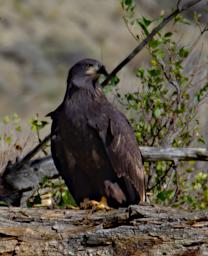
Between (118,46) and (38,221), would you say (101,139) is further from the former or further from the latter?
(118,46)

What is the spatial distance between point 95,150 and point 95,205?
1.84 ft

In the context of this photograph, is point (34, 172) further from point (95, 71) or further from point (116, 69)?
point (116, 69)

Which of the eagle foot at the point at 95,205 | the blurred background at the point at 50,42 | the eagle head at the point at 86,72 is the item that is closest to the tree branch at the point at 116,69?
the eagle head at the point at 86,72

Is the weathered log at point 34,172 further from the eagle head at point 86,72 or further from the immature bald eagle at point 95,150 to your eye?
the eagle head at point 86,72

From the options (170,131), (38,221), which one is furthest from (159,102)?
(38,221)

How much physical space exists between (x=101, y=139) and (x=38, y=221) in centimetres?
131

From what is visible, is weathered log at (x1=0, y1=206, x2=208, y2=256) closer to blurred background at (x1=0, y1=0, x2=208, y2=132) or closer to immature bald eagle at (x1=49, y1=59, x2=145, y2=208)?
immature bald eagle at (x1=49, y1=59, x2=145, y2=208)

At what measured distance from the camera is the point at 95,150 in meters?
8.30

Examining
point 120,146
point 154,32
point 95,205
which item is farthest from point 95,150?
point 154,32

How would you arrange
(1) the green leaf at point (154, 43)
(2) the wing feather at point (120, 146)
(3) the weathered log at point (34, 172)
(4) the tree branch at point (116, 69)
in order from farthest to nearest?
1. (1) the green leaf at point (154, 43)
2. (4) the tree branch at point (116, 69)
3. (3) the weathered log at point (34, 172)
4. (2) the wing feather at point (120, 146)

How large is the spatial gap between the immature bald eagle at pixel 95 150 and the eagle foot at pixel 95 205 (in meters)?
0.08

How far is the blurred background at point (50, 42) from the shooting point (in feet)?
134

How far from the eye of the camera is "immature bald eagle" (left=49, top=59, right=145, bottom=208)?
8.23 meters

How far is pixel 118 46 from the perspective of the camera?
46812mm
